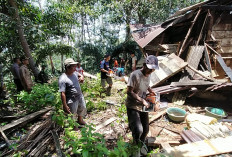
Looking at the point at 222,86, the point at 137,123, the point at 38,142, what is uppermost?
the point at 222,86

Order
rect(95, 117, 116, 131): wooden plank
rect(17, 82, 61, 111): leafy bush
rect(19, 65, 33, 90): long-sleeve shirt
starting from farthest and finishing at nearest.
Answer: rect(19, 65, 33, 90): long-sleeve shirt, rect(17, 82, 61, 111): leafy bush, rect(95, 117, 116, 131): wooden plank

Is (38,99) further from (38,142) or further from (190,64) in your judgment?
(190,64)

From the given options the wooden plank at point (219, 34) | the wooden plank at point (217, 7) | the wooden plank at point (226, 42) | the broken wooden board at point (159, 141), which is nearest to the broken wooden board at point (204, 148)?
the broken wooden board at point (159, 141)

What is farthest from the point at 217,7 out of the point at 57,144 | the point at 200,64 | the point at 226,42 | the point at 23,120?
the point at 23,120

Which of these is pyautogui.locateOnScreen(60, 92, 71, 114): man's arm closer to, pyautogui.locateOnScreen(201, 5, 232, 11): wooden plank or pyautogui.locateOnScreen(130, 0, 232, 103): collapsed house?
pyautogui.locateOnScreen(130, 0, 232, 103): collapsed house

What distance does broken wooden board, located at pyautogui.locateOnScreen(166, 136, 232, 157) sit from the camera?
246cm

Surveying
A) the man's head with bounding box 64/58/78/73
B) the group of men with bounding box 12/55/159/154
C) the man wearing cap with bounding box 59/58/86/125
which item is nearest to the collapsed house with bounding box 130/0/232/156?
the group of men with bounding box 12/55/159/154

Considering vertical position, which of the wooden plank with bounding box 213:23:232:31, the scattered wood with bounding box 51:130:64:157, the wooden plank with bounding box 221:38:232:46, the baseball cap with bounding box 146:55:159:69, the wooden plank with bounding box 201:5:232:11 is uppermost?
the wooden plank with bounding box 201:5:232:11

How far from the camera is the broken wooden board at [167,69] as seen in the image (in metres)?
5.33

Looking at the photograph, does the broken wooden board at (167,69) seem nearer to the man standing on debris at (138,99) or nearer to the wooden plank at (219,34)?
the wooden plank at (219,34)

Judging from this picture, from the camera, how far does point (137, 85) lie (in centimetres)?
243

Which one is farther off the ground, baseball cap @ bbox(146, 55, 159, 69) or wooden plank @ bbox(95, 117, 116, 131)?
baseball cap @ bbox(146, 55, 159, 69)

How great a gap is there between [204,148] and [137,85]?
1904 mm

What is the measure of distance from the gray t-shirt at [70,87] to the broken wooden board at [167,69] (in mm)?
3413
